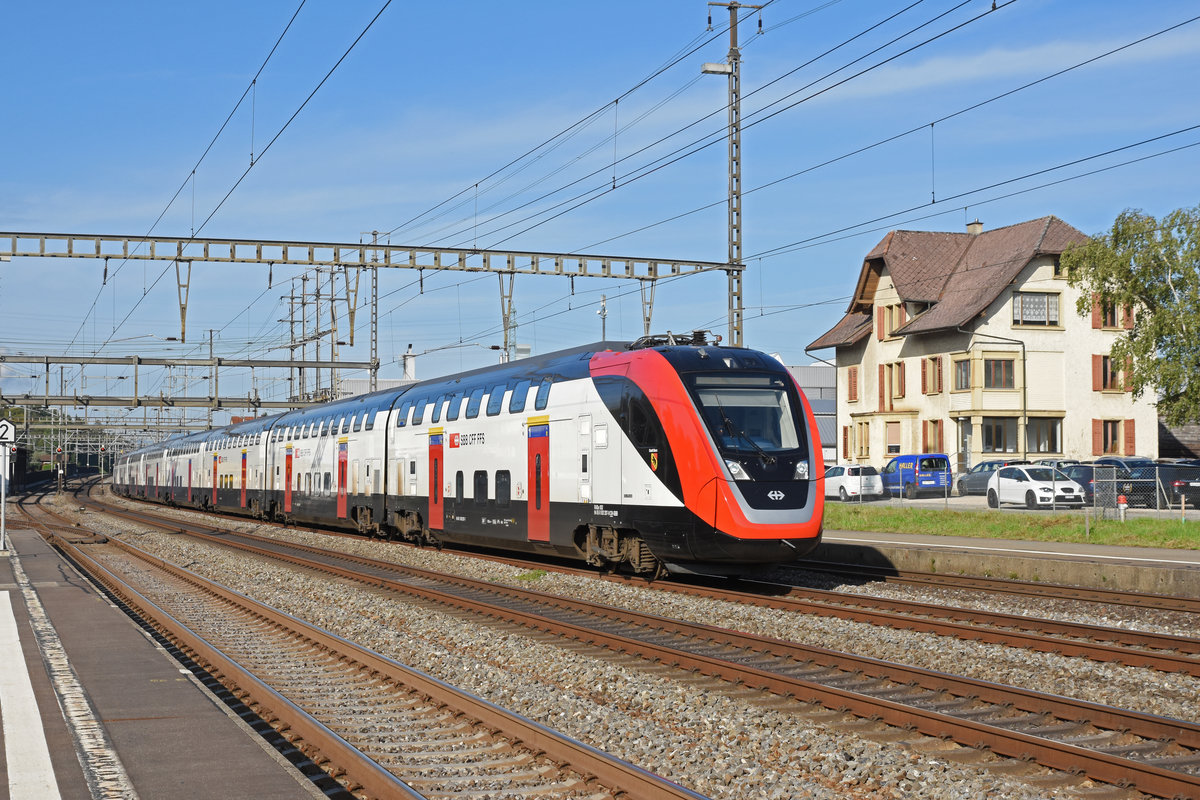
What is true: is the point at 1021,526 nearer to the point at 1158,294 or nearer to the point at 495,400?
the point at 495,400

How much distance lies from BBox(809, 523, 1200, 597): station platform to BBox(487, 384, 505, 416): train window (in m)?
6.29

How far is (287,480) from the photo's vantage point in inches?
1548

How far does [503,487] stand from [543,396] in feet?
7.58

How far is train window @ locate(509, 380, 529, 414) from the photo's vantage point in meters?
21.6

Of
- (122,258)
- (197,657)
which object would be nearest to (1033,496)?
(122,258)

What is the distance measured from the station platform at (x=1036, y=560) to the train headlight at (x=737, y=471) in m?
4.89

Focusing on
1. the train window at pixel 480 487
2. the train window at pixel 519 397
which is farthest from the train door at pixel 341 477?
the train window at pixel 519 397

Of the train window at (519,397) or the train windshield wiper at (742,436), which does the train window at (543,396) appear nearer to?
the train window at (519,397)

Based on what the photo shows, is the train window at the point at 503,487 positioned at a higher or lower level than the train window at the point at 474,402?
lower

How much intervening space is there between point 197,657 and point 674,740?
6.08 meters

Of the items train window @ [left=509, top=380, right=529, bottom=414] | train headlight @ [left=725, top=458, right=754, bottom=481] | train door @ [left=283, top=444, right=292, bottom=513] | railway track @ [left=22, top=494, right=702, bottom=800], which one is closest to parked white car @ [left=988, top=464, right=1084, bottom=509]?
train window @ [left=509, top=380, right=529, bottom=414]

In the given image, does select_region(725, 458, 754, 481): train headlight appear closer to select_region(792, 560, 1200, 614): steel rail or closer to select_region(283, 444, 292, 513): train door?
select_region(792, 560, 1200, 614): steel rail

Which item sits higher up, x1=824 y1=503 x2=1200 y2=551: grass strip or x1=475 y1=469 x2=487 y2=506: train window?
x1=475 y1=469 x2=487 y2=506: train window

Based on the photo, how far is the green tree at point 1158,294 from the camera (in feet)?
138
